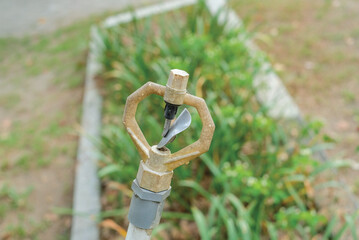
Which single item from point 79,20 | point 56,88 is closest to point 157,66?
point 56,88

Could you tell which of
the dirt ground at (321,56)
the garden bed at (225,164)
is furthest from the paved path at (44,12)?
the garden bed at (225,164)

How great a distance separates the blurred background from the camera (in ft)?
11.0

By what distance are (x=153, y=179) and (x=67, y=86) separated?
4.29 m

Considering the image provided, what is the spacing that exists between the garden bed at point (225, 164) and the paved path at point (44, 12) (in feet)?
11.1

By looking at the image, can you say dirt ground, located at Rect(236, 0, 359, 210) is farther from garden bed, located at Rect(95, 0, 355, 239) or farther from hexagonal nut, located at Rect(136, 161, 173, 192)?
hexagonal nut, located at Rect(136, 161, 173, 192)

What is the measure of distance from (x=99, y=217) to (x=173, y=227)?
0.49m

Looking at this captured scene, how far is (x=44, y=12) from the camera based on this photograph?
24.7 feet

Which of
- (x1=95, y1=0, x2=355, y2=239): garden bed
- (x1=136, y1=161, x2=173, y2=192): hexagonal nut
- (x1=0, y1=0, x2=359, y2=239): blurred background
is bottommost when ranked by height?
(x1=0, y1=0, x2=359, y2=239): blurred background

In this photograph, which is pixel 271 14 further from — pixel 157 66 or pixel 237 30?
pixel 157 66

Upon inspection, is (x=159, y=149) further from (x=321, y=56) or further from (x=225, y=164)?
(x=321, y=56)

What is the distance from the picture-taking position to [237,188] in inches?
105

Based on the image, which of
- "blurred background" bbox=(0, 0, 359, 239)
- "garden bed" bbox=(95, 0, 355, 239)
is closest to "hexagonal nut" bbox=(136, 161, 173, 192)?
"garden bed" bbox=(95, 0, 355, 239)

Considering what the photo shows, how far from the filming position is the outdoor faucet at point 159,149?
2.73ft

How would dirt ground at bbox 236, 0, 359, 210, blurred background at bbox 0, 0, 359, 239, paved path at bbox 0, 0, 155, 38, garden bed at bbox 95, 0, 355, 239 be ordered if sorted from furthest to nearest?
paved path at bbox 0, 0, 155, 38, dirt ground at bbox 236, 0, 359, 210, blurred background at bbox 0, 0, 359, 239, garden bed at bbox 95, 0, 355, 239
